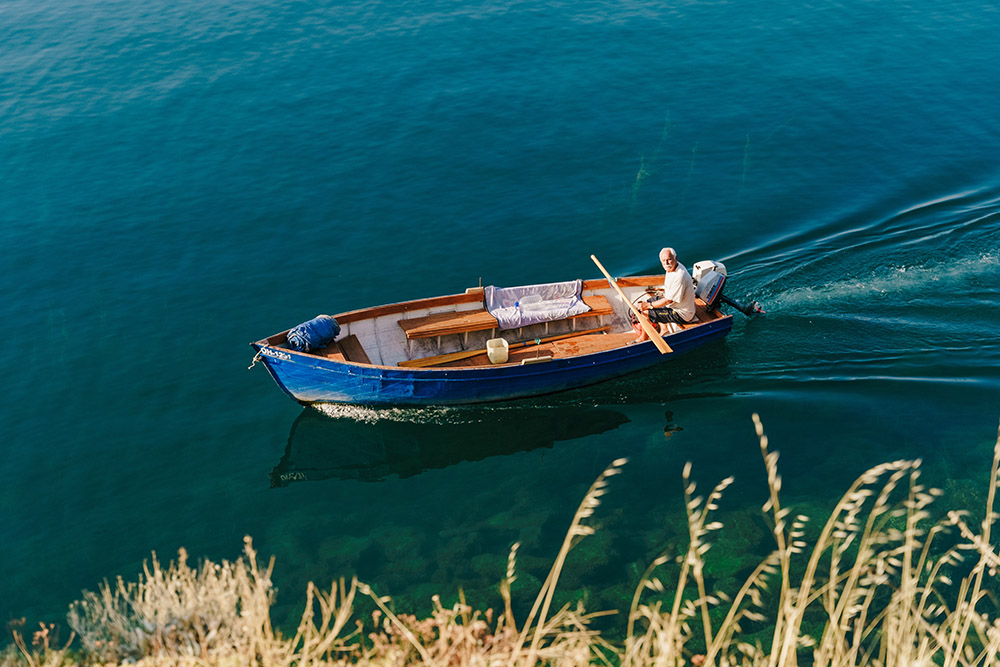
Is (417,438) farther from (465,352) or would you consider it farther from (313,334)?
(313,334)

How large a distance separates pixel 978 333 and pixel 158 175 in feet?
67.3

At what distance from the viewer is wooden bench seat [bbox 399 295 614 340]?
48.9ft

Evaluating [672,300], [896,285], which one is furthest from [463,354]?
[896,285]

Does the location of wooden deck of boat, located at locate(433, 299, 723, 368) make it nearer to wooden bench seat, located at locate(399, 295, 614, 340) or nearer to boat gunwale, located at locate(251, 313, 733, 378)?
boat gunwale, located at locate(251, 313, 733, 378)

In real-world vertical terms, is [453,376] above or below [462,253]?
below

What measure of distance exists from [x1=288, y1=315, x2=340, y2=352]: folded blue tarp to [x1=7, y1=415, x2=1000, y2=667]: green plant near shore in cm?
390

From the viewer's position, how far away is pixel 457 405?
576 inches

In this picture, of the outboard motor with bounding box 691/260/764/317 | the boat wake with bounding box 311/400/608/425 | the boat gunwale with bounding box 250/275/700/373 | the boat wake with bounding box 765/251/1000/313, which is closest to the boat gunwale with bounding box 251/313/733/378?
the boat gunwale with bounding box 250/275/700/373

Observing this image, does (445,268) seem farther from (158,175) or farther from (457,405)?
(158,175)

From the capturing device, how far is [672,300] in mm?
15086

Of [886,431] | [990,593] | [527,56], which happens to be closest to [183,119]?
[527,56]

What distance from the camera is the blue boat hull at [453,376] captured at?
13.6 metres

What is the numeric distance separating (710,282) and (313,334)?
7597 mm

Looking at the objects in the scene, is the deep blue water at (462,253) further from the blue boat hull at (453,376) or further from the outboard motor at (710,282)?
the outboard motor at (710,282)
